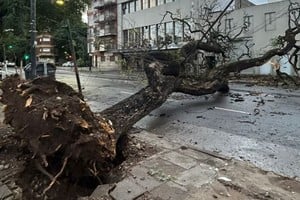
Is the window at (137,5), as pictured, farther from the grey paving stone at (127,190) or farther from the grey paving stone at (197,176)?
the grey paving stone at (127,190)

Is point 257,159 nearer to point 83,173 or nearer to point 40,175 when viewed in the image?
point 83,173

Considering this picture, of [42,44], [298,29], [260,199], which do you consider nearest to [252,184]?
[260,199]

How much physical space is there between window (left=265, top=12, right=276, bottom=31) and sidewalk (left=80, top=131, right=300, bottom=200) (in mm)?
23301

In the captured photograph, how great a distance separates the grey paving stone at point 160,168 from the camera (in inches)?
173

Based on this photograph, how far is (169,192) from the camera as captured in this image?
387 centimetres

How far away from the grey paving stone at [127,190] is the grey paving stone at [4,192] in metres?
1.29

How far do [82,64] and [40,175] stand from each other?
5209 centimetres

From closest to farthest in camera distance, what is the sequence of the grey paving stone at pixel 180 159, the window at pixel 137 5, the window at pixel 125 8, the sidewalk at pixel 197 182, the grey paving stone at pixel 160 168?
the sidewalk at pixel 197 182
the grey paving stone at pixel 160 168
the grey paving stone at pixel 180 159
the window at pixel 137 5
the window at pixel 125 8

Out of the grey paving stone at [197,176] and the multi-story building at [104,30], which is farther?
the multi-story building at [104,30]

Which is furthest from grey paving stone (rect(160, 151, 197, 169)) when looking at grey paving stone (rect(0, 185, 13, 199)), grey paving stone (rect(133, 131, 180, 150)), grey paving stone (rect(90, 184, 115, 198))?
grey paving stone (rect(0, 185, 13, 199))

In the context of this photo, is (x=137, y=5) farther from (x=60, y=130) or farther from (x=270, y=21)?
(x=60, y=130)

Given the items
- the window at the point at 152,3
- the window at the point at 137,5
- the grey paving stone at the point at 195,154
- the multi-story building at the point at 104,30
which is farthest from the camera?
the multi-story building at the point at 104,30

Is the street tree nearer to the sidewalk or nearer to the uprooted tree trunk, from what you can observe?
the uprooted tree trunk

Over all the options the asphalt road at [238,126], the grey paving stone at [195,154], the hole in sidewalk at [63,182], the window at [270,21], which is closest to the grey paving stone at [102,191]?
the hole in sidewalk at [63,182]
